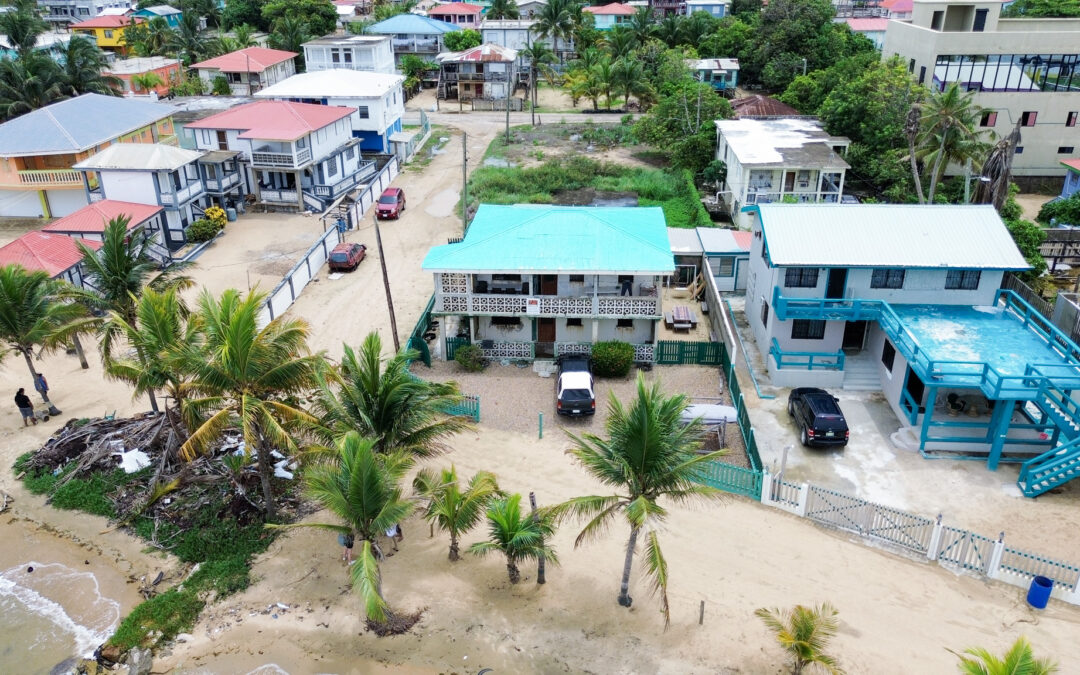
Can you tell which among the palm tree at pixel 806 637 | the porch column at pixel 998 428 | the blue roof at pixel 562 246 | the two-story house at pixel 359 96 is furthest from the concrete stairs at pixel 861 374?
the two-story house at pixel 359 96

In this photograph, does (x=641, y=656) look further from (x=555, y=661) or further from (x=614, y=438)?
(x=614, y=438)

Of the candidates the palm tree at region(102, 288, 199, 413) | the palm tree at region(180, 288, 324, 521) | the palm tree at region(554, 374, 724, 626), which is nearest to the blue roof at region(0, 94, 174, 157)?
the palm tree at region(102, 288, 199, 413)

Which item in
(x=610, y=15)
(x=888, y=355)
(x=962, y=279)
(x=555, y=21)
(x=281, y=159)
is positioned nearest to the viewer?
(x=888, y=355)

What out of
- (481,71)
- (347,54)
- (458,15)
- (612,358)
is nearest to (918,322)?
(612,358)

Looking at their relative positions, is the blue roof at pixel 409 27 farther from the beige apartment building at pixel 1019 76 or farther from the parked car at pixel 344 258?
the parked car at pixel 344 258

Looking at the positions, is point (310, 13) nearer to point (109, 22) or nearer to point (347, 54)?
point (109, 22)

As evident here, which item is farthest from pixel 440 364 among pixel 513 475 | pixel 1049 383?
pixel 1049 383

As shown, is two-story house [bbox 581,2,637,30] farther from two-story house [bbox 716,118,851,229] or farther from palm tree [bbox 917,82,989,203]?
palm tree [bbox 917,82,989,203]
